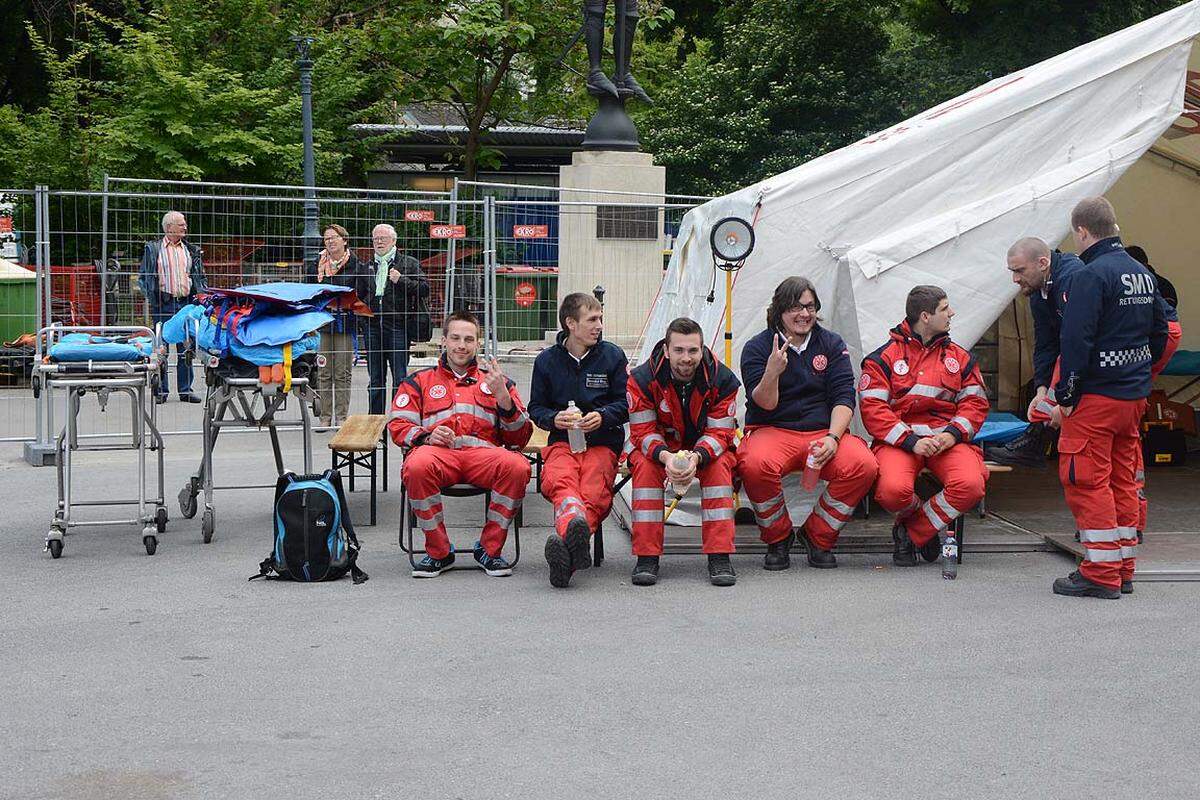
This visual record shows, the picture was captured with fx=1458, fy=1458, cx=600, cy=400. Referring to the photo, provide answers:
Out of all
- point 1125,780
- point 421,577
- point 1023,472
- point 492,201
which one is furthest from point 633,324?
point 1125,780

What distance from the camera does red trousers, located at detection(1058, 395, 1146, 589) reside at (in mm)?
6961

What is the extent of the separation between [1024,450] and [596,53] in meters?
9.96

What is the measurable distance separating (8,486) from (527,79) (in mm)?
18748

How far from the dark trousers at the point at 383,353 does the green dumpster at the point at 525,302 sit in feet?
4.17

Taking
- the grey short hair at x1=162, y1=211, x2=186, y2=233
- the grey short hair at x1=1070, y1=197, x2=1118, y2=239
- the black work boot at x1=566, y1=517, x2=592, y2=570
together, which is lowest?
the black work boot at x1=566, y1=517, x2=592, y2=570

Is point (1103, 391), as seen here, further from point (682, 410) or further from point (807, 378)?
point (682, 410)

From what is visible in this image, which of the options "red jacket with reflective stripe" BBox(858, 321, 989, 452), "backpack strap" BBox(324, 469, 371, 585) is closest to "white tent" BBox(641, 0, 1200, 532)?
"red jacket with reflective stripe" BBox(858, 321, 989, 452)

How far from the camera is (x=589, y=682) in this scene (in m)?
5.70

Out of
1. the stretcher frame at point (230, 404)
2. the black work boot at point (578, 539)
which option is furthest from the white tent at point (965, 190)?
the stretcher frame at point (230, 404)

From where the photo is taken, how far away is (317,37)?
2442 cm

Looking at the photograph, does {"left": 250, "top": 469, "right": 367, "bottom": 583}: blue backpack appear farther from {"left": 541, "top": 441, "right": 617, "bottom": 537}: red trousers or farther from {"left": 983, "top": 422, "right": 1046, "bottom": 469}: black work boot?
{"left": 983, "top": 422, "right": 1046, "bottom": 469}: black work boot

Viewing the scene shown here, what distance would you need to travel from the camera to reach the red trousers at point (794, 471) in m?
7.64

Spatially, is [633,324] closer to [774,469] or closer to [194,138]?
[774,469]

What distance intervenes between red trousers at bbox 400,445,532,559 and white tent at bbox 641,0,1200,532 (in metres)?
1.47
